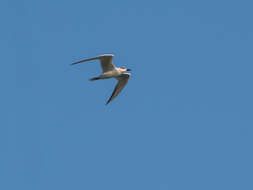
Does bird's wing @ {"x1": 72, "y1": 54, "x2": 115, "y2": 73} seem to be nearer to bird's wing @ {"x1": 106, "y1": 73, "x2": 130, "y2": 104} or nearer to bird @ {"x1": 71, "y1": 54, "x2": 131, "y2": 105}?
bird @ {"x1": 71, "y1": 54, "x2": 131, "y2": 105}

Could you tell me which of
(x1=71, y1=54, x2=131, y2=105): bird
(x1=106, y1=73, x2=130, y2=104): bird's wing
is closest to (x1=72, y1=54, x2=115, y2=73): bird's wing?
(x1=71, y1=54, x2=131, y2=105): bird

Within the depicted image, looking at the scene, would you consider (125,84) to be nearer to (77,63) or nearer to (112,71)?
(112,71)

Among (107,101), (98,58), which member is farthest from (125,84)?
(98,58)

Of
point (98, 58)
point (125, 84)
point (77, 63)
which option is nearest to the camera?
point (77, 63)

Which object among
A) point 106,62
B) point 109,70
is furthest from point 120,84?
point 106,62

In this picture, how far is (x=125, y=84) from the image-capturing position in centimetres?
4850

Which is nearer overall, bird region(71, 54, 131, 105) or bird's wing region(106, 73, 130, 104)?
bird region(71, 54, 131, 105)

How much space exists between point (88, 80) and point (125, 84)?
181 inches

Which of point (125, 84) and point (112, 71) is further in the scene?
point (125, 84)

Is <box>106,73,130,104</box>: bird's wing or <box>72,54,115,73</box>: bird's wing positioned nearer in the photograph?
<box>72,54,115,73</box>: bird's wing

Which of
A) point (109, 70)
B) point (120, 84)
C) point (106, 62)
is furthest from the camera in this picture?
point (120, 84)

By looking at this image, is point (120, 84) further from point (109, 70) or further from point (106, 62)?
point (106, 62)

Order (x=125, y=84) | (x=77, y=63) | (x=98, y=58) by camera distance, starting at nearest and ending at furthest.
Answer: (x=77, y=63), (x=98, y=58), (x=125, y=84)

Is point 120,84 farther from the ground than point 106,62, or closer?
closer
